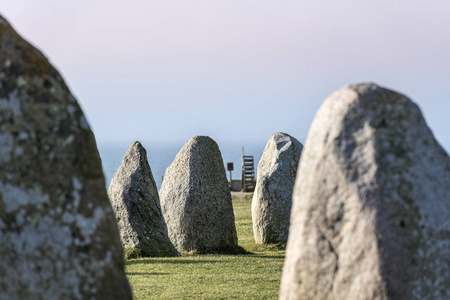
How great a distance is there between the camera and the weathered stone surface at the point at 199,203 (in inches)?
551

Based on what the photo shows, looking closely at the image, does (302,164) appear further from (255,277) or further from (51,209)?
(255,277)

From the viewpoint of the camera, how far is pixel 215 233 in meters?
14.0

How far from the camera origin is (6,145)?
399 cm

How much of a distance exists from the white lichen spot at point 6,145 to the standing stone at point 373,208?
189cm

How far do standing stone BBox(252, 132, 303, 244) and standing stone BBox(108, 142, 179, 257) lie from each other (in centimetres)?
271

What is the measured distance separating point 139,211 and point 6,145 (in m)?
9.28

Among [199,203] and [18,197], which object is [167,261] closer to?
[199,203]

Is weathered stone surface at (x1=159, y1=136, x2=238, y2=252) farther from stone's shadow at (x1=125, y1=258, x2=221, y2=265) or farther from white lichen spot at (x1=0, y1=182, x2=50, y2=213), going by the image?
white lichen spot at (x1=0, y1=182, x2=50, y2=213)

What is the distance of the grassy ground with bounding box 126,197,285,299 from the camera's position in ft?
29.1

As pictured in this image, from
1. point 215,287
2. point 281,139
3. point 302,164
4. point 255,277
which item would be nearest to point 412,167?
point 302,164

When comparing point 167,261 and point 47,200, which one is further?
point 167,261

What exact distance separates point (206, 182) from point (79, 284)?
10293 millimetres

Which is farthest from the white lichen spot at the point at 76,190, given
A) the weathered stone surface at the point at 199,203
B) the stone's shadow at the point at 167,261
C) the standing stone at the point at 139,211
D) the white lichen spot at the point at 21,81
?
the weathered stone surface at the point at 199,203

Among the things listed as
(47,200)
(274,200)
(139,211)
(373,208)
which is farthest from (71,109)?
(274,200)
